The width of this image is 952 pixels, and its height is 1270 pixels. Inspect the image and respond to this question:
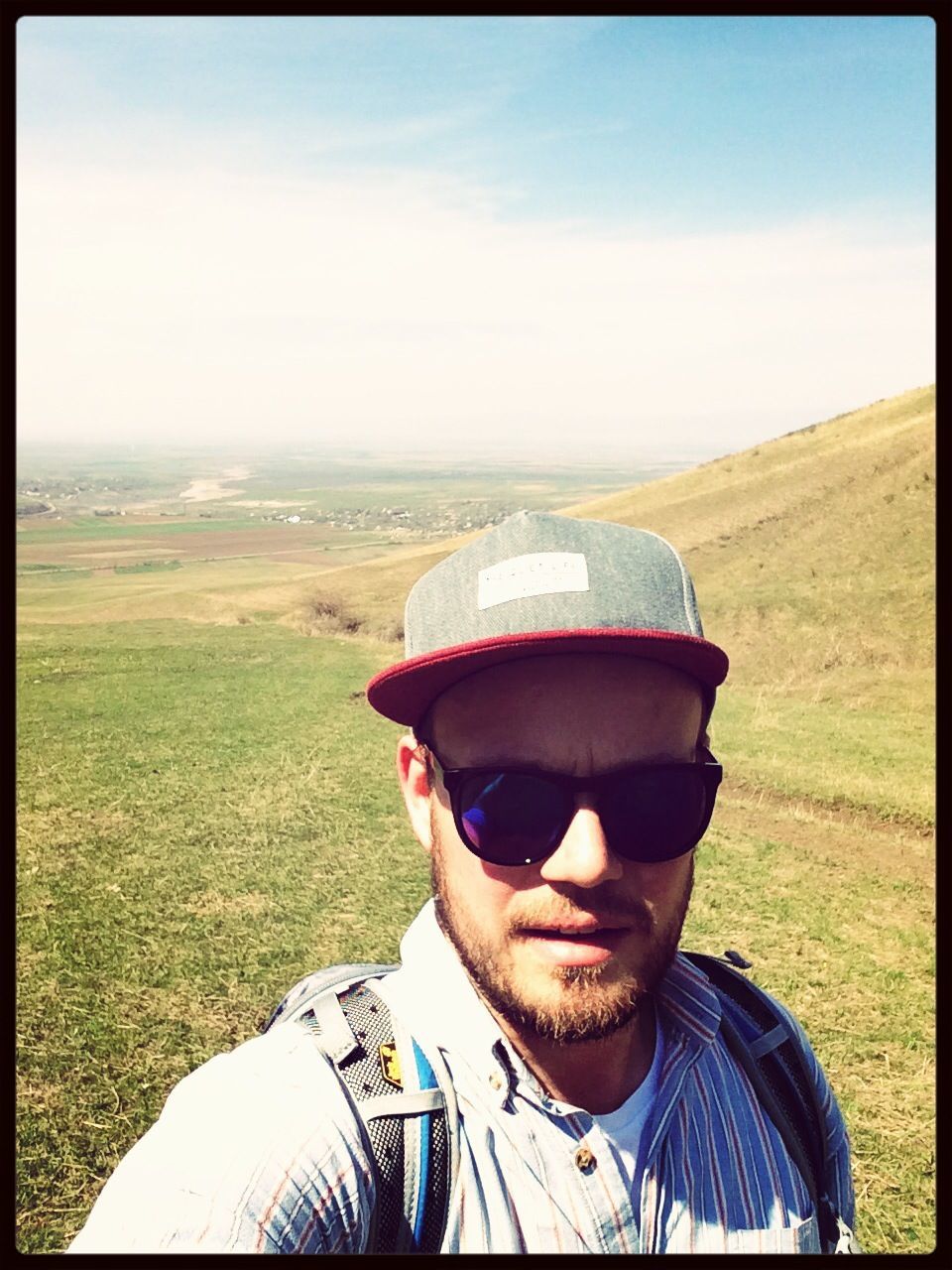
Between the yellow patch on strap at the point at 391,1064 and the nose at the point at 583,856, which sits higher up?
A: the nose at the point at 583,856

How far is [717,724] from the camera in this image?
49.3 feet

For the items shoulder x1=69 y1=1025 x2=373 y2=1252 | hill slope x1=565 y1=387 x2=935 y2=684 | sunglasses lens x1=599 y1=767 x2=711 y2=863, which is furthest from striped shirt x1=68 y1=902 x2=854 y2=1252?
hill slope x1=565 y1=387 x2=935 y2=684

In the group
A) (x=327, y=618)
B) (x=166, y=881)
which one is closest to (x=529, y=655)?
(x=166, y=881)

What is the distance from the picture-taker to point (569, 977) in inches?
66.8

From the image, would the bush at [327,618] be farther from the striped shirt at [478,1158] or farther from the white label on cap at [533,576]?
the striped shirt at [478,1158]

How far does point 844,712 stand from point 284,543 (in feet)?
111

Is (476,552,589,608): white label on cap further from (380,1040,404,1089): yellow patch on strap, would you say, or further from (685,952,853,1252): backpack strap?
(685,952,853,1252): backpack strap

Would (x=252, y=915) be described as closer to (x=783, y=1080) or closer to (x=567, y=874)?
(x=783, y=1080)

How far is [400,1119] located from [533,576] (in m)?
1.12

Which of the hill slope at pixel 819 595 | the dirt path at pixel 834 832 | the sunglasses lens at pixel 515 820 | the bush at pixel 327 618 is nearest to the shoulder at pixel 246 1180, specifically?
the sunglasses lens at pixel 515 820

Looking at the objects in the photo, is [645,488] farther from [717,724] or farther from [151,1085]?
[151,1085]

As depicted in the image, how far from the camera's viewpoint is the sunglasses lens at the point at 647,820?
1.76m

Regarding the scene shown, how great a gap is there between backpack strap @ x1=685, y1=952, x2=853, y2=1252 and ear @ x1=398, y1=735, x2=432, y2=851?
862 mm
